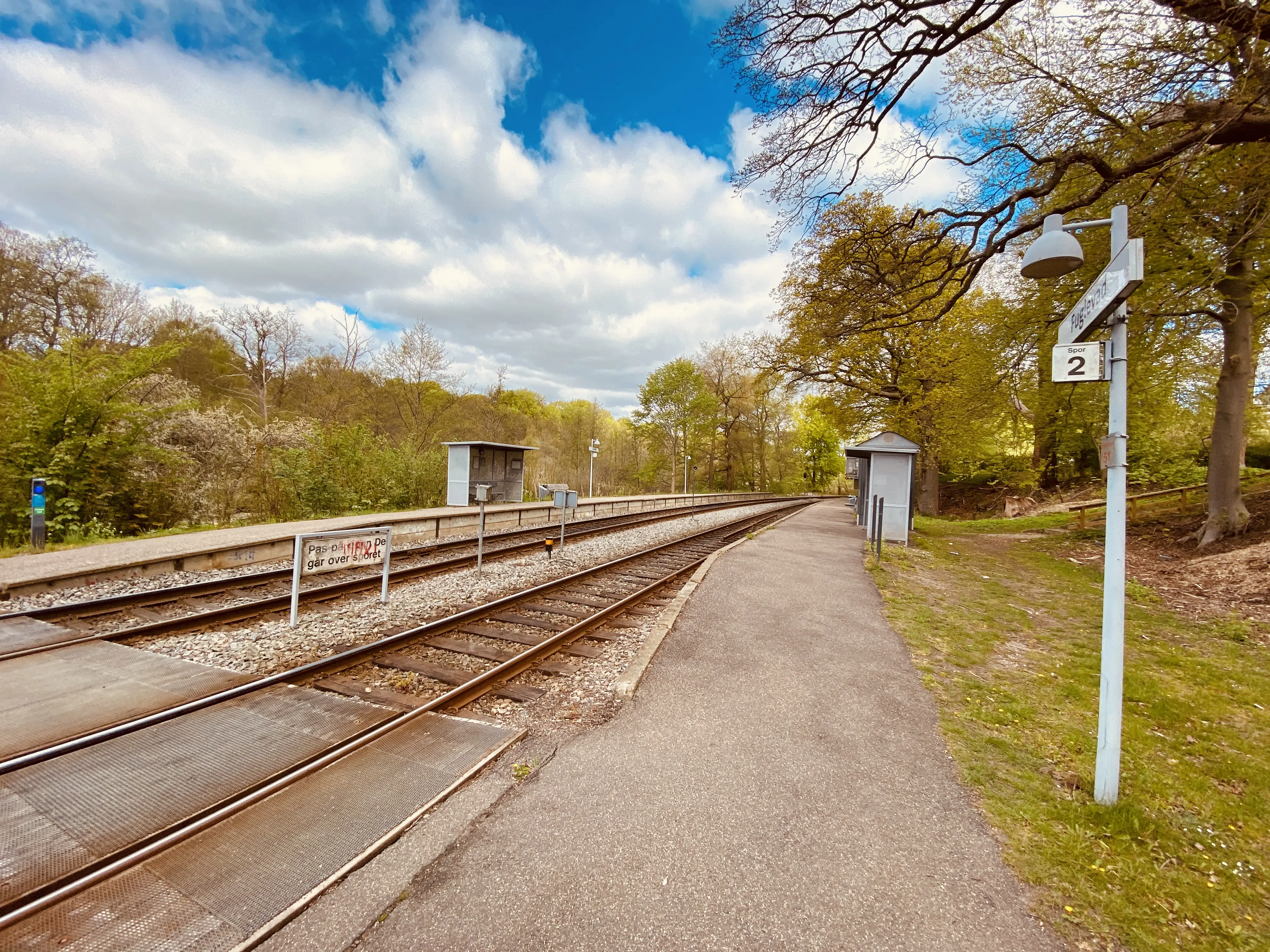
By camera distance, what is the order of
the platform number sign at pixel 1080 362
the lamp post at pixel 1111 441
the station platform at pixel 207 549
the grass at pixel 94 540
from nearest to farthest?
the lamp post at pixel 1111 441
the platform number sign at pixel 1080 362
the station platform at pixel 207 549
the grass at pixel 94 540

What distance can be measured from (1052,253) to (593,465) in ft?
106

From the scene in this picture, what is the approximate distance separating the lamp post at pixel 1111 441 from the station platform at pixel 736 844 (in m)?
0.89

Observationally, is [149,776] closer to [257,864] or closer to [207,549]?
[257,864]

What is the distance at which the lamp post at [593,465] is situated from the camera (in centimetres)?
2488

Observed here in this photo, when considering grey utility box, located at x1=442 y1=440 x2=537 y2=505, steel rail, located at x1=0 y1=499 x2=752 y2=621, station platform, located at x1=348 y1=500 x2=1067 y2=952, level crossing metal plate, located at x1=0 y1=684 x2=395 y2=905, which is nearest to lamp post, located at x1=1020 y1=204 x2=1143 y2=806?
station platform, located at x1=348 y1=500 x2=1067 y2=952

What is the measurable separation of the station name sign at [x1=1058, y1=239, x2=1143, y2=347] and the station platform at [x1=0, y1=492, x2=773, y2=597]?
960cm

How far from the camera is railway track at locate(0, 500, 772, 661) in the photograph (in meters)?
5.42

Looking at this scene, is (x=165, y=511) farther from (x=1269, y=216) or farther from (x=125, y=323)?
(x=1269, y=216)

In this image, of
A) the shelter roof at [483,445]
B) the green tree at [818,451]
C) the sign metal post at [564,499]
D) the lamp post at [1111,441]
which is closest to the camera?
the lamp post at [1111,441]

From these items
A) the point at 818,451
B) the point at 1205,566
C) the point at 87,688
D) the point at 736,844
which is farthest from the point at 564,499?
the point at 818,451

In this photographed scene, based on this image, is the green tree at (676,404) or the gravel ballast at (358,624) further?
the green tree at (676,404)

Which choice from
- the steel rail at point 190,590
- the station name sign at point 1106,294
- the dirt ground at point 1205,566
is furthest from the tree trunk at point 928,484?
the station name sign at point 1106,294

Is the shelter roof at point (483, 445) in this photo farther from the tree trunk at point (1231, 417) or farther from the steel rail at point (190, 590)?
the tree trunk at point (1231, 417)

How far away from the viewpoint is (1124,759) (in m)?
3.65
